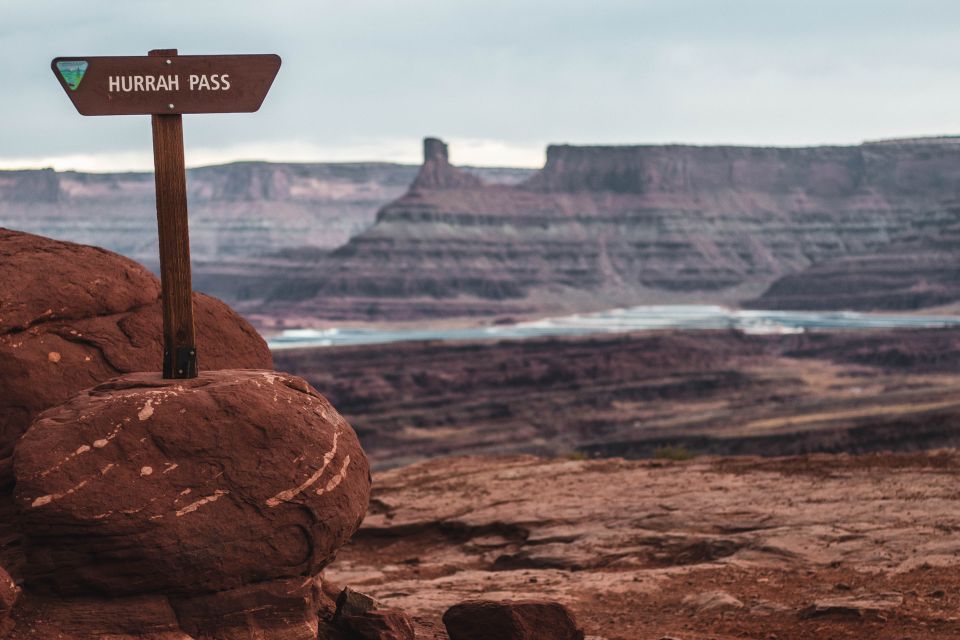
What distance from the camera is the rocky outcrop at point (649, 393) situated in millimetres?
72625

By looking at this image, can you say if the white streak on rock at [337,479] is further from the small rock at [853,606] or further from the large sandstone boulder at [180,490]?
the small rock at [853,606]

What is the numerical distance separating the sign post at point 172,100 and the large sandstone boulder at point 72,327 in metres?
1.79

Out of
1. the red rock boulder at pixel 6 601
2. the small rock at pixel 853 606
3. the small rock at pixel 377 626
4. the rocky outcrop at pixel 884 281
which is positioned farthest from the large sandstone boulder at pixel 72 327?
the rocky outcrop at pixel 884 281

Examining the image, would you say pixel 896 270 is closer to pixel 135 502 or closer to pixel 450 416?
A: pixel 450 416

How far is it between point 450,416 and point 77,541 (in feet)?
275

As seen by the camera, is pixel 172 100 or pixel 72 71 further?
pixel 172 100

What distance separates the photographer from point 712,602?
14.3 m

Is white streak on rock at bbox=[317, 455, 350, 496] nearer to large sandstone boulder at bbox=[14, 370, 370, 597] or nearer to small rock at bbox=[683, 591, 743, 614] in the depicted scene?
large sandstone boulder at bbox=[14, 370, 370, 597]

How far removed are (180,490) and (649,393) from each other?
3649 inches

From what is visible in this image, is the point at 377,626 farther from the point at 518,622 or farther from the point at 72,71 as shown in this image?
the point at 72,71

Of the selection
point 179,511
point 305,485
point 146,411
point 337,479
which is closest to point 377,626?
point 337,479

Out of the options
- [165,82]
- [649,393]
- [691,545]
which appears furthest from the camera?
[649,393]

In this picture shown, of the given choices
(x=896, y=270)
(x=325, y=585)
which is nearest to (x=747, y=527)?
(x=325, y=585)

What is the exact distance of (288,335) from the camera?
158m
